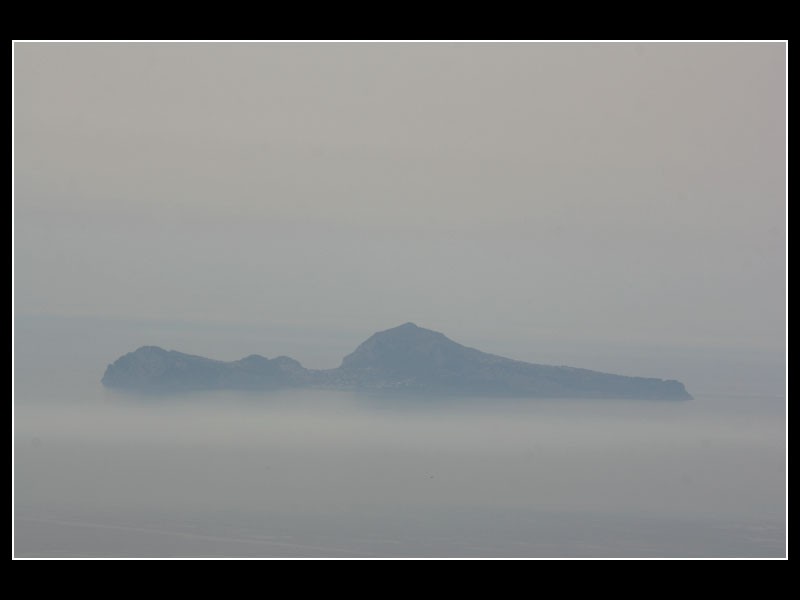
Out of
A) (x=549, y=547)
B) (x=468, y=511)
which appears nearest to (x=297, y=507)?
(x=468, y=511)

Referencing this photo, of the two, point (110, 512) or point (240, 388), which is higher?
point (240, 388)

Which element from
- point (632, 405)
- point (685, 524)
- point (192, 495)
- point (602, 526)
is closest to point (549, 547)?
point (602, 526)

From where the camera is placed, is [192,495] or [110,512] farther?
[192,495]

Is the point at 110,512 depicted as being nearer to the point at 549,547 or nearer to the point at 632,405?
the point at 549,547

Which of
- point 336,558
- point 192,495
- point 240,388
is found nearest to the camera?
point 336,558

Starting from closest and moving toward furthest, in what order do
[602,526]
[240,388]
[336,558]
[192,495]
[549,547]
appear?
1. [336,558]
2. [549,547]
3. [602,526]
4. [192,495]
5. [240,388]

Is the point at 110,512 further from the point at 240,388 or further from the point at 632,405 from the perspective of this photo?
the point at 632,405
